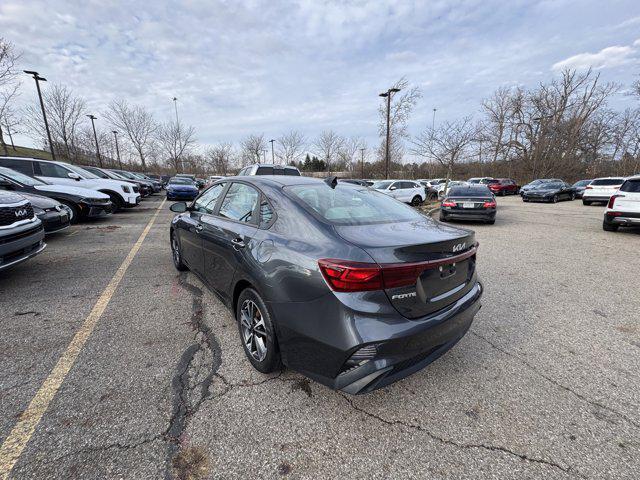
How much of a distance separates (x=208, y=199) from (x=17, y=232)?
2630mm

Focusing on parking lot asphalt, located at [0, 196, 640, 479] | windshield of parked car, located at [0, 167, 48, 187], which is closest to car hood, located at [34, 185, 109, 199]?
windshield of parked car, located at [0, 167, 48, 187]

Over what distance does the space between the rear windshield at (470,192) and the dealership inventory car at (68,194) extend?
11.5 metres

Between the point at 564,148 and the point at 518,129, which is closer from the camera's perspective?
the point at 564,148

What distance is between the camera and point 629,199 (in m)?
8.08

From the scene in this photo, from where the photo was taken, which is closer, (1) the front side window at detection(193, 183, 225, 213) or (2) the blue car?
(1) the front side window at detection(193, 183, 225, 213)

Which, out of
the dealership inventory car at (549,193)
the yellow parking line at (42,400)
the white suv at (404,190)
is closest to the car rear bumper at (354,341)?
the yellow parking line at (42,400)

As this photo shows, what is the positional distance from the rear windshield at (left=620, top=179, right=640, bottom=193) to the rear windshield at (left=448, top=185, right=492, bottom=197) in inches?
134

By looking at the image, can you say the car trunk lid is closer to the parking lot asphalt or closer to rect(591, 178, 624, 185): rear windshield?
the parking lot asphalt

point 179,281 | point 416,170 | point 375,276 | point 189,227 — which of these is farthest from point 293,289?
point 416,170

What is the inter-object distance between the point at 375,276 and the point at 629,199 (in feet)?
32.7

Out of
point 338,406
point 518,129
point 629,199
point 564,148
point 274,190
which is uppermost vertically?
point 518,129

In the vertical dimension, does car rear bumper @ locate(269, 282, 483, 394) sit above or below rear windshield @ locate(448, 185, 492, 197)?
below

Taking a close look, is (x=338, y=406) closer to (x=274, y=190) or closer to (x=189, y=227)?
(x=274, y=190)

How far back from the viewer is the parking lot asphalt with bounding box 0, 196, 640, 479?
1813 mm
